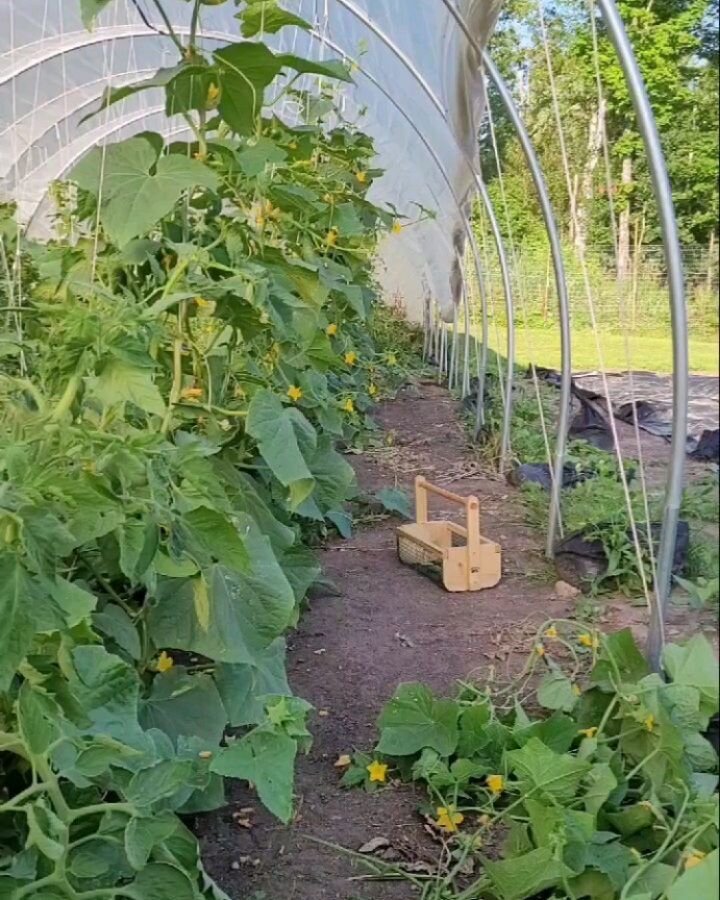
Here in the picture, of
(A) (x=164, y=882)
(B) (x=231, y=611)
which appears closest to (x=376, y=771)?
(B) (x=231, y=611)

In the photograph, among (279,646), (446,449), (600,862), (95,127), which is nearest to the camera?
(600,862)

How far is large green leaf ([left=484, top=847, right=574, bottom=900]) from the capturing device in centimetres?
159

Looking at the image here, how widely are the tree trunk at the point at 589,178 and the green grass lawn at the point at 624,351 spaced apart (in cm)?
31

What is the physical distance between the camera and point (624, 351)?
2.36m

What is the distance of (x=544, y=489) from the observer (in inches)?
179

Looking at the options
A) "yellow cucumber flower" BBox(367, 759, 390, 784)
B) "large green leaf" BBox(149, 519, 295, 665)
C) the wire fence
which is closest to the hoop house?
the wire fence

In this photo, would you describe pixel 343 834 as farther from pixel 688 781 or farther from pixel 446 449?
pixel 446 449

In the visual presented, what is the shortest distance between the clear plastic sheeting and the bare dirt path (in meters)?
1.84

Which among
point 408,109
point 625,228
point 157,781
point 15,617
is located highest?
point 408,109

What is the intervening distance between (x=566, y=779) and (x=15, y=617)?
104cm

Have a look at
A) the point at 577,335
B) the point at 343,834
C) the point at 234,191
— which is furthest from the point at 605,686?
the point at 577,335

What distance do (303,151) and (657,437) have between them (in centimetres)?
132

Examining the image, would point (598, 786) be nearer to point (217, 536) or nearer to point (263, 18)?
point (217, 536)

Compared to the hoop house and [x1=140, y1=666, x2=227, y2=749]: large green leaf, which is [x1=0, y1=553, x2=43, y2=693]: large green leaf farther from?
the hoop house
